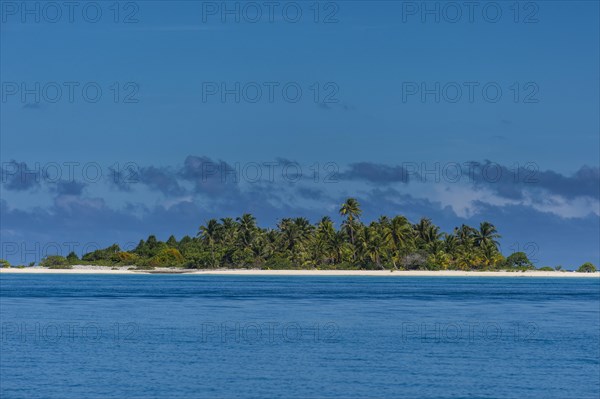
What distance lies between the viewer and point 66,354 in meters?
49.4

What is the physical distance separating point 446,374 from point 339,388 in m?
6.55

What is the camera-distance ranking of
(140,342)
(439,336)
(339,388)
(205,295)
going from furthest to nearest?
(205,295) < (439,336) < (140,342) < (339,388)

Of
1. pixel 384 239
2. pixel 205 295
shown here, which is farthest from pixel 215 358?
pixel 384 239

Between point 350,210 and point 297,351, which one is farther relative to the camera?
point 350,210

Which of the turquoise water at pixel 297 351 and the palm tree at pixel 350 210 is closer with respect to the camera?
the turquoise water at pixel 297 351

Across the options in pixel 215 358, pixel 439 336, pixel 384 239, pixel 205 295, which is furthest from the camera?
pixel 384 239

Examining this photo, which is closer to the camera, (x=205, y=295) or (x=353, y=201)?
(x=205, y=295)

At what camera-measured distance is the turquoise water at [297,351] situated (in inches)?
1539

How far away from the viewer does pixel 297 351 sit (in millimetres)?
51594

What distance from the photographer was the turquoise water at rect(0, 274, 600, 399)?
3909 centimetres

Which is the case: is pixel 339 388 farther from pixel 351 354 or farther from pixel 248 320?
pixel 248 320

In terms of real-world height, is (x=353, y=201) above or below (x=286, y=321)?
above

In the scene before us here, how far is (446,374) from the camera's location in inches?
1683

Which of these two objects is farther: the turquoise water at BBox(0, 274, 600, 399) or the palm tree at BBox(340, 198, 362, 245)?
the palm tree at BBox(340, 198, 362, 245)
